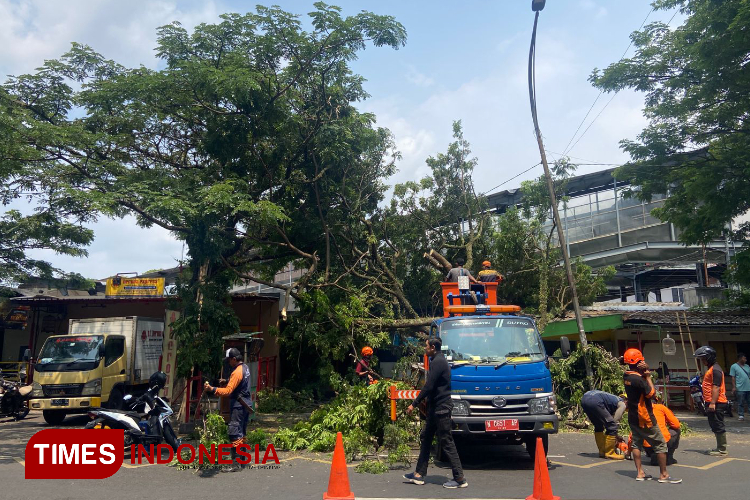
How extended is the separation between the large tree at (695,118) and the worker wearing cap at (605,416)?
867 centimetres

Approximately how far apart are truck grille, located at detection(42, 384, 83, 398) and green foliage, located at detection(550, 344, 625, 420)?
11.7m

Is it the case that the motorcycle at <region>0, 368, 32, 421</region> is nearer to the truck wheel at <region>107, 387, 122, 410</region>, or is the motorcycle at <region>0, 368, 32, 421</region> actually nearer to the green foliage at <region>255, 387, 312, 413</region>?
the truck wheel at <region>107, 387, 122, 410</region>

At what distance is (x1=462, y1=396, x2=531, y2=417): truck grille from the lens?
7.92m

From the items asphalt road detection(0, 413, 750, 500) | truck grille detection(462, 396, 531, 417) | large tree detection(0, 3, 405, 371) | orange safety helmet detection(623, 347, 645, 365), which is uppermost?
large tree detection(0, 3, 405, 371)

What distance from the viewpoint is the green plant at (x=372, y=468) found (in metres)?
7.96

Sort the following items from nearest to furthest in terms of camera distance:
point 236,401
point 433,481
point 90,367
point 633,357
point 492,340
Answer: point 433,481 < point 633,357 < point 236,401 < point 492,340 < point 90,367

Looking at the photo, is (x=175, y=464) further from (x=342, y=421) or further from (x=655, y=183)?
(x=655, y=183)

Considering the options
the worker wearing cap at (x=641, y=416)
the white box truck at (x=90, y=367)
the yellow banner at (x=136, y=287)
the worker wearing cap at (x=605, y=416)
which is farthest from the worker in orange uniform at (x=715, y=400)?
the yellow banner at (x=136, y=287)


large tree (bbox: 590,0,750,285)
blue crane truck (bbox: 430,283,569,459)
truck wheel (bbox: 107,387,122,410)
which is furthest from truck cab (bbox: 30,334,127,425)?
large tree (bbox: 590,0,750,285)

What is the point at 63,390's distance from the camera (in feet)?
44.2

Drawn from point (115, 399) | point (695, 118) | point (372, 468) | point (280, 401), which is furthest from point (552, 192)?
point (115, 399)

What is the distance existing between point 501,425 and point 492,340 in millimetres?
1510

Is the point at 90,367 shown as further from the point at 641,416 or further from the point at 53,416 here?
the point at 641,416

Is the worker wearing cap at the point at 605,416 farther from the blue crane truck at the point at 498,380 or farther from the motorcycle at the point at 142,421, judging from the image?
the motorcycle at the point at 142,421
